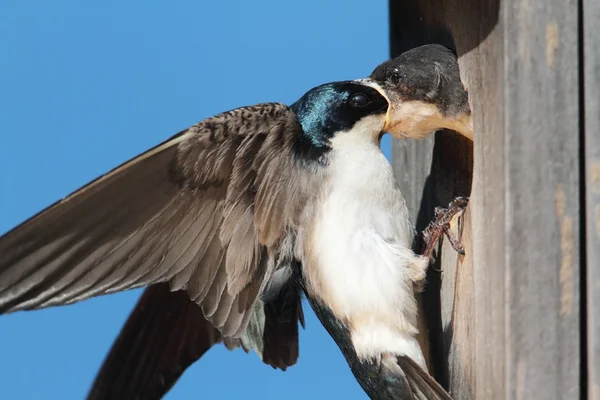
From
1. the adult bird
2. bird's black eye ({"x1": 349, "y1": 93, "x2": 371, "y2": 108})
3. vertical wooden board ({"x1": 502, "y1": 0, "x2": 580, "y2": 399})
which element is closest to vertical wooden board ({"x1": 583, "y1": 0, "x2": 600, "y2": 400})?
vertical wooden board ({"x1": 502, "y1": 0, "x2": 580, "y2": 399})

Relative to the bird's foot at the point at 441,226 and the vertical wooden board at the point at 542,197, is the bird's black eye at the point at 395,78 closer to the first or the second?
the bird's foot at the point at 441,226

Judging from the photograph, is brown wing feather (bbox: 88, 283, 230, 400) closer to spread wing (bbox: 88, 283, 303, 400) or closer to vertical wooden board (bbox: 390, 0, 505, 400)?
spread wing (bbox: 88, 283, 303, 400)

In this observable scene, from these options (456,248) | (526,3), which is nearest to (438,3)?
(456,248)

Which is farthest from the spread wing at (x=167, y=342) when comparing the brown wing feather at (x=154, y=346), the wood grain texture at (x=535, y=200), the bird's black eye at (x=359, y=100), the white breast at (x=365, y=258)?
the wood grain texture at (x=535, y=200)

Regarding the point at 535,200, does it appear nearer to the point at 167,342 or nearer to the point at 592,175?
the point at 592,175

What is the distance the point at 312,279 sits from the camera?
1.12 metres

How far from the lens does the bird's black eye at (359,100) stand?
117cm

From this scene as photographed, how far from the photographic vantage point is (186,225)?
40.9 inches

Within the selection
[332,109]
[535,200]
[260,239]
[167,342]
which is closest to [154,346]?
[167,342]

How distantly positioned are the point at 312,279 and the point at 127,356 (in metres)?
0.25

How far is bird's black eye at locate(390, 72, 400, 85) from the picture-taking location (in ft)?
3.96

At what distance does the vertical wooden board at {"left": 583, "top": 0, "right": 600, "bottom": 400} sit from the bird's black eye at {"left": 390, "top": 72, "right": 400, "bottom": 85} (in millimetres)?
388

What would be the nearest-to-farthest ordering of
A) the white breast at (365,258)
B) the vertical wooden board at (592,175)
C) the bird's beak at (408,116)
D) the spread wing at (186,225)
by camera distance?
the vertical wooden board at (592,175)
the spread wing at (186,225)
the white breast at (365,258)
the bird's beak at (408,116)

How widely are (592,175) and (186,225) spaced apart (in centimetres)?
40
